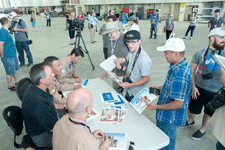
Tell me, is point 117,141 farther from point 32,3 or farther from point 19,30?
point 32,3

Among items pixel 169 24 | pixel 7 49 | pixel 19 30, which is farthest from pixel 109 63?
pixel 169 24

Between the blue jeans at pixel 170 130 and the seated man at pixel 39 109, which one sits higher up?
the seated man at pixel 39 109

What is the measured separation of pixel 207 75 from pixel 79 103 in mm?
1847

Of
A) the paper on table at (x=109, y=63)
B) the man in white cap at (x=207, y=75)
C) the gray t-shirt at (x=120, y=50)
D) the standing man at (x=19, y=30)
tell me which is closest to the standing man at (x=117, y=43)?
the gray t-shirt at (x=120, y=50)

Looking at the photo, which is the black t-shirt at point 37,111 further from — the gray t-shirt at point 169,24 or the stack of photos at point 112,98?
the gray t-shirt at point 169,24

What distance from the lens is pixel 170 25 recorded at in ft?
25.4

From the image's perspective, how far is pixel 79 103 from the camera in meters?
1.10

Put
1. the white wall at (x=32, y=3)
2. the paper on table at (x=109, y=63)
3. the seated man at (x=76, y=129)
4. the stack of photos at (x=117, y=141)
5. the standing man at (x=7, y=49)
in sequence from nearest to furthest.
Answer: the seated man at (x=76, y=129), the stack of photos at (x=117, y=141), the paper on table at (x=109, y=63), the standing man at (x=7, y=49), the white wall at (x=32, y=3)

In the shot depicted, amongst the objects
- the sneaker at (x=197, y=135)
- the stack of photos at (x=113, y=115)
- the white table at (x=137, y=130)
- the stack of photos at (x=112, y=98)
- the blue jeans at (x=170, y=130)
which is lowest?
the sneaker at (x=197, y=135)

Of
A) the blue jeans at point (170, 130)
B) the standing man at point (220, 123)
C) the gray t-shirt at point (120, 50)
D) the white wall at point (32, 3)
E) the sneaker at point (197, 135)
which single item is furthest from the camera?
A: the white wall at point (32, 3)

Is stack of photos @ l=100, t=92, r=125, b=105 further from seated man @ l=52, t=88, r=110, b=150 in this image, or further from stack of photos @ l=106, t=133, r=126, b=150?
seated man @ l=52, t=88, r=110, b=150

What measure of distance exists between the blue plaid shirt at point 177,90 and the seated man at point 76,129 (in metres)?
0.83

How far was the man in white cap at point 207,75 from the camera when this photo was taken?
203cm

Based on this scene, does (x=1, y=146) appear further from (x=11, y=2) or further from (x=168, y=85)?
(x=11, y=2)
